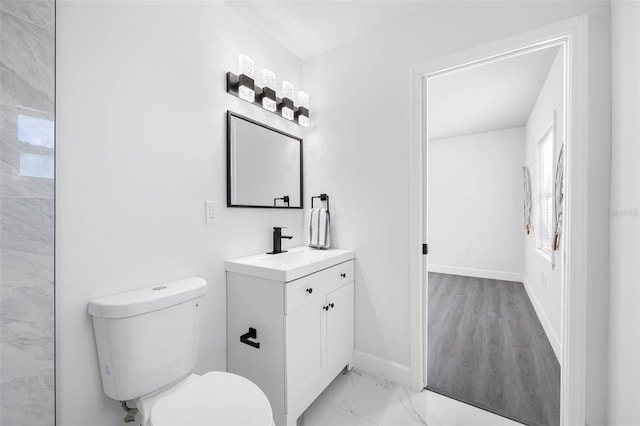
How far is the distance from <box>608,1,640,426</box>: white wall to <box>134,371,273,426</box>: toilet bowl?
1.37m

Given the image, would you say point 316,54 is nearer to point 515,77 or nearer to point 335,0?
point 335,0

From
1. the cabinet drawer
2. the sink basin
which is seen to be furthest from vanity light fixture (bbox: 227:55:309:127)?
the cabinet drawer

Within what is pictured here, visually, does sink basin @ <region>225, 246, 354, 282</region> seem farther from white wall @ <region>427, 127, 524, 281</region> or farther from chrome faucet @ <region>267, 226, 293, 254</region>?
white wall @ <region>427, 127, 524, 281</region>

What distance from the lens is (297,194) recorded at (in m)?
2.20

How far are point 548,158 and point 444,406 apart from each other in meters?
2.80

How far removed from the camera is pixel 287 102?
200 cm

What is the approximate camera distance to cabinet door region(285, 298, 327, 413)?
1.40m

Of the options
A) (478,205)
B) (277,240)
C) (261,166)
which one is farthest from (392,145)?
(478,205)

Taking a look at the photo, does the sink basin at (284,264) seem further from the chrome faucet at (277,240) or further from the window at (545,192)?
the window at (545,192)

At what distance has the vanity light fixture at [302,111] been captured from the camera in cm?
214

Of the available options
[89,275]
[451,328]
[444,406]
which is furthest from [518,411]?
[89,275]

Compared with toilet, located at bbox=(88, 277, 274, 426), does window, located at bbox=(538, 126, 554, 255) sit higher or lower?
higher

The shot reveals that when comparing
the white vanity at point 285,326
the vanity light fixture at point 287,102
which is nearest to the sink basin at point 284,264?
the white vanity at point 285,326

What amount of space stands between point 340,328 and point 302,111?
5.21 ft
